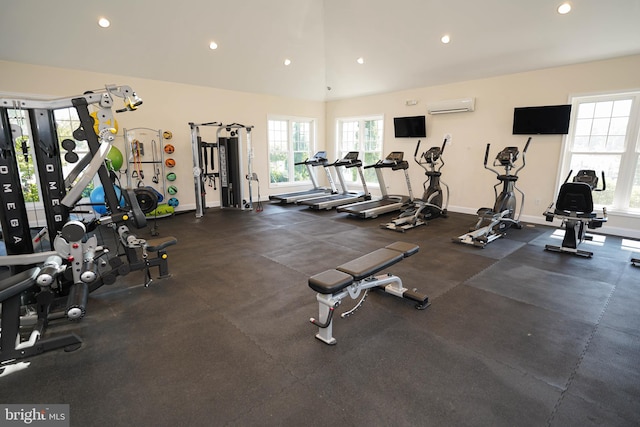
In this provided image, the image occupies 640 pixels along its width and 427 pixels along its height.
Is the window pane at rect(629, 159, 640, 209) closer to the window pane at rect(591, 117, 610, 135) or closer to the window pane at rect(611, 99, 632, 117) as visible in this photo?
the window pane at rect(591, 117, 610, 135)

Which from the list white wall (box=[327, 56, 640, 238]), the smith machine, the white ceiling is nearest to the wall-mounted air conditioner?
white wall (box=[327, 56, 640, 238])

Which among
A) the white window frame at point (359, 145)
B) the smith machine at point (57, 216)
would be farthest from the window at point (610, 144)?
the smith machine at point (57, 216)

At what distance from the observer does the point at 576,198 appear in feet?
14.8

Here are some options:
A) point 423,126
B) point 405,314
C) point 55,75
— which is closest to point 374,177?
point 423,126

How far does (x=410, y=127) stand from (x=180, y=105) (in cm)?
532

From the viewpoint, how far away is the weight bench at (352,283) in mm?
2354

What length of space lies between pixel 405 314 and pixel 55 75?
697 centimetres

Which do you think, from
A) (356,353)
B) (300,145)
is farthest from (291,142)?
(356,353)

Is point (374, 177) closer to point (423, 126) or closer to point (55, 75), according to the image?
point (423, 126)

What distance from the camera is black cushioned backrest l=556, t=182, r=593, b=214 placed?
14.6 ft

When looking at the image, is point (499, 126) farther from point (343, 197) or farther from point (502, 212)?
point (343, 197)

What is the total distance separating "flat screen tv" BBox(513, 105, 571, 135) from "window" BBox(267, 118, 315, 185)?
214 inches

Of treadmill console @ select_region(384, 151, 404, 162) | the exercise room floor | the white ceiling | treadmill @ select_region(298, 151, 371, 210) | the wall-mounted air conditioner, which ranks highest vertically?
the white ceiling

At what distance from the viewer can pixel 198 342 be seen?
247 centimetres
